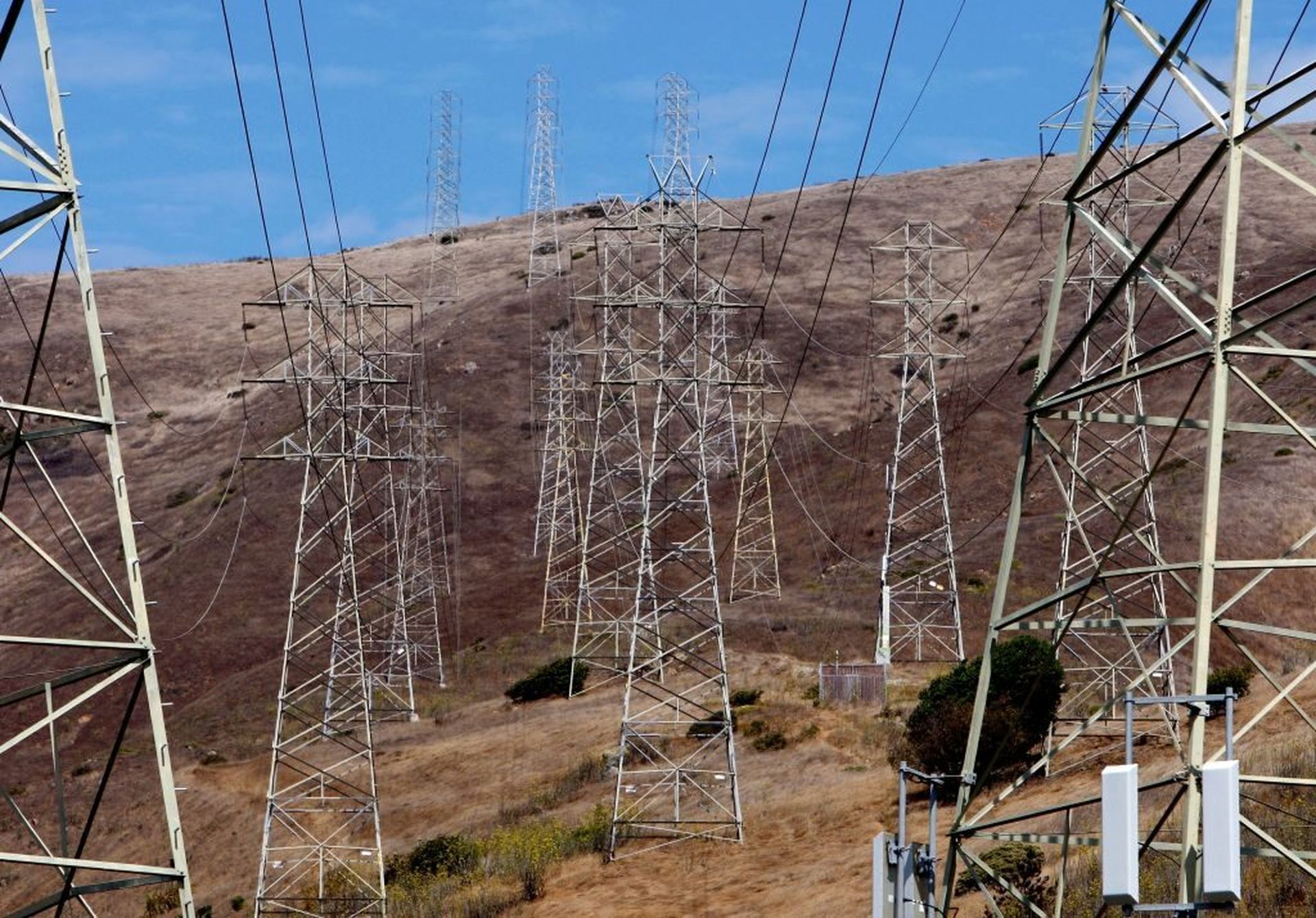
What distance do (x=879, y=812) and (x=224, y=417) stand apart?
327 feet

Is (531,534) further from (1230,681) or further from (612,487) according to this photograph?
(1230,681)

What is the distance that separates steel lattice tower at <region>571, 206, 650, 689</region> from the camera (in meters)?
52.7

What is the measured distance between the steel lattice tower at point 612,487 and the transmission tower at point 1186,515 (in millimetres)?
12364

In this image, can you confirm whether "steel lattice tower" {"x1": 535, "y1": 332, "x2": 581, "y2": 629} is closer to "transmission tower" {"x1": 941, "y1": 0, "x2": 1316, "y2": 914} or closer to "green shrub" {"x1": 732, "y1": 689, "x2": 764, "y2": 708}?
"green shrub" {"x1": 732, "y1": 689, "x2": 764, "y2": 708}

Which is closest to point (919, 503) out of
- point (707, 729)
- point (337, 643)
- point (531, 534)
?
point (531, 534)

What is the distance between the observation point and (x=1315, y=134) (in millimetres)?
158250

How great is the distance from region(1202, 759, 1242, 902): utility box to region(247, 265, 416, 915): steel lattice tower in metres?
28.7

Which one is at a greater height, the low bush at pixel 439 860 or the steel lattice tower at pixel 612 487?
the steel lattice tower at pixel 612 487

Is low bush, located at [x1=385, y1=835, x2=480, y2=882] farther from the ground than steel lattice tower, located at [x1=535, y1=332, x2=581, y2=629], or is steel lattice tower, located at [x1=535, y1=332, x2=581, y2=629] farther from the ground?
steel lattice tower, located at [x1=535, y1=332, x2=581, y2=629]

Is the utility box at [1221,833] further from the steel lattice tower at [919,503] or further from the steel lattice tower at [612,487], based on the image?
the steel lattice tower at [919,503]

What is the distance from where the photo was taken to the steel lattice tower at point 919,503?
63344mm

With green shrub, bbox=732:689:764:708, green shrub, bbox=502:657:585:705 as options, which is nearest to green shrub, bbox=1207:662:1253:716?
green shrub, bbox=732:689:764:708

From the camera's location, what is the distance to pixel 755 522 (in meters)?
94.7

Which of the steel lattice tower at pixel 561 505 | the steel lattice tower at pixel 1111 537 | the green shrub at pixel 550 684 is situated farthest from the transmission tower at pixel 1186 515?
the steel lattice tower at pixel 561 505
